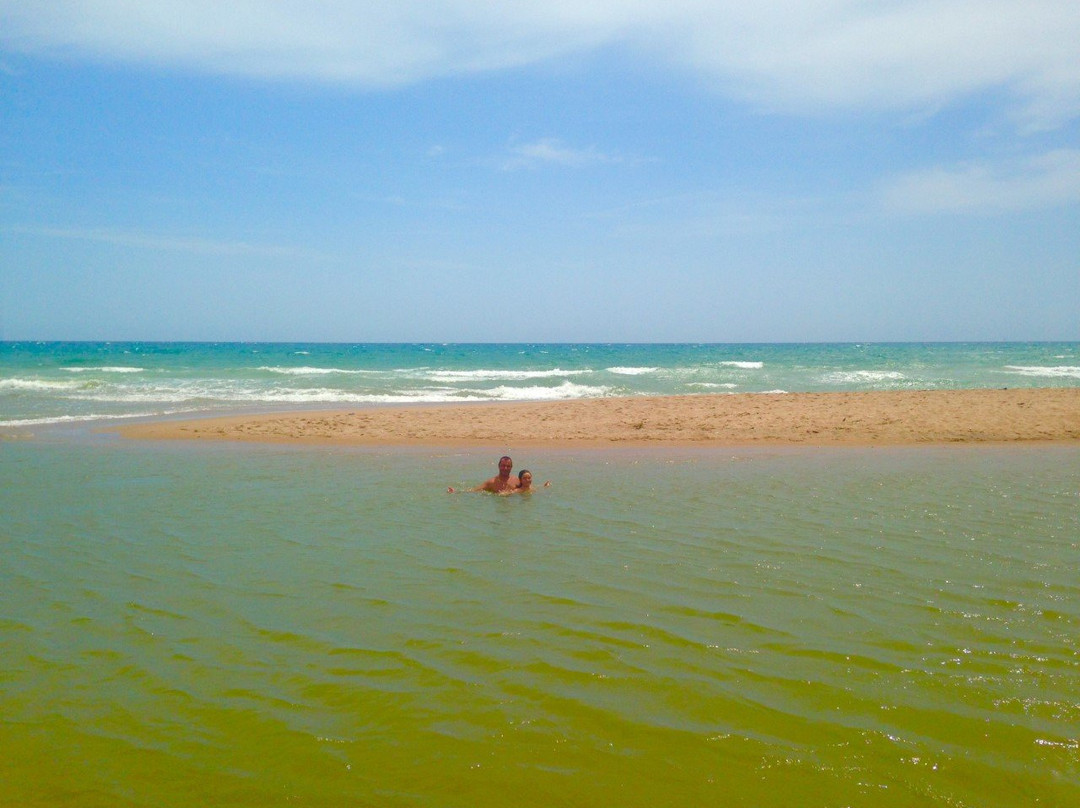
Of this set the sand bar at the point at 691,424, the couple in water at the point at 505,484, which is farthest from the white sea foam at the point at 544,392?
the couple in water at the point at 505,484

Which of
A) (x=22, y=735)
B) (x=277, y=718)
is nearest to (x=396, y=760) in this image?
(x=277, y=718)

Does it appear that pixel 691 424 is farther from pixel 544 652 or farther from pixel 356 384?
pixel 356 384

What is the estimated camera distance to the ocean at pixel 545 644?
3.78 m

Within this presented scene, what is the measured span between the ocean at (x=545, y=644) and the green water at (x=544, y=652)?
2 cm

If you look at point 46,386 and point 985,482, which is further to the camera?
point 46,386

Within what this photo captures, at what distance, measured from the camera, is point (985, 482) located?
35.8 feet

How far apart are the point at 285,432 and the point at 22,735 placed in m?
13.6

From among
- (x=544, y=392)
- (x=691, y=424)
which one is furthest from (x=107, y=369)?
(x=691, y=424)

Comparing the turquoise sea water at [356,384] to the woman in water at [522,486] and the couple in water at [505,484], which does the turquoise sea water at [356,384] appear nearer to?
the couple in water at [505,484]

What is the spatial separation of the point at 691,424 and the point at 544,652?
13.3m

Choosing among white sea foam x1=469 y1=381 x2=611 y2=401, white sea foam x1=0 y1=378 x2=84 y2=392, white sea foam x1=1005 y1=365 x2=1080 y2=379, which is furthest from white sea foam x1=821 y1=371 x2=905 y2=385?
white sea foam x1=0 y1=378 x2=84 y2=392

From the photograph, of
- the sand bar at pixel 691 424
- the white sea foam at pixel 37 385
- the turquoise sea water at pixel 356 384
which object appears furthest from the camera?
the white sea foam at pixel 37 385

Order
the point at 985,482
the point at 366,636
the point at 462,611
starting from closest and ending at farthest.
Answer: the point at 366,636 < the point at 462,611 < the point at 985,482

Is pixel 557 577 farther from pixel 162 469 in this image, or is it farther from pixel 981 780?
pixel 162 469
